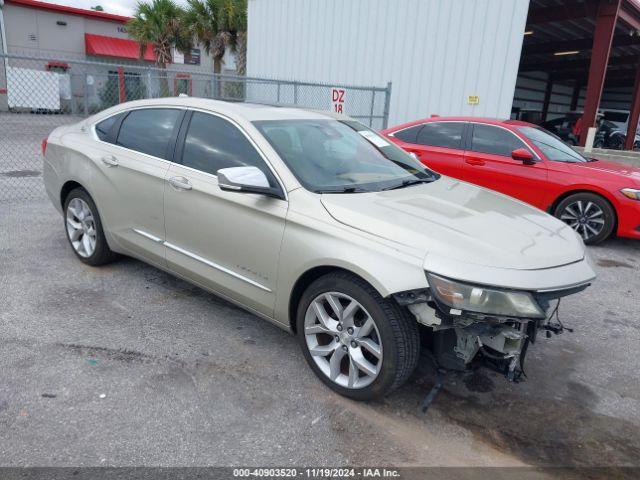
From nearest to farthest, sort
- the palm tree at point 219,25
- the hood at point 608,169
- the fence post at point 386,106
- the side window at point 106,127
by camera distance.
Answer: the side window at point 106,127
the hood at point 608,169
the fence post at point 386,106
the palm tree at point 219,25

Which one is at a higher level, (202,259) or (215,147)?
(215,147)

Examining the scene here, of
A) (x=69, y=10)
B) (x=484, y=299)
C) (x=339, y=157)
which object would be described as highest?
(x=69, y=10)

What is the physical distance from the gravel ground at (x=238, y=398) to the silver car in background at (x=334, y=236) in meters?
0.33

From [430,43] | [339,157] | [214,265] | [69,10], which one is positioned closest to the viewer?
[214,265]

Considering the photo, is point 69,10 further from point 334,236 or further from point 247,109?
point 334,236

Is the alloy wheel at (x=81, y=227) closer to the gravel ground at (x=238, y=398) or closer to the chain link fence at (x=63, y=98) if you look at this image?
the gravel ground at (x=238, y=398)

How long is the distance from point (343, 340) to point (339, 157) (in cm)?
136

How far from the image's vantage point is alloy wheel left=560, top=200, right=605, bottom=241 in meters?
6.49

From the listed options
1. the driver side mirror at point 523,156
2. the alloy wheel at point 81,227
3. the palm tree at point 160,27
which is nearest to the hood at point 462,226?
the alloy wheel at point 81,227

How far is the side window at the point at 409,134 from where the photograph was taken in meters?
7.87

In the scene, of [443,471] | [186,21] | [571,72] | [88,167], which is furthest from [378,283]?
[571,72]

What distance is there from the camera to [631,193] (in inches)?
245

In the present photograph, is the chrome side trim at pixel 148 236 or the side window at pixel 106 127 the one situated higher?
the side window at pixel 106 127

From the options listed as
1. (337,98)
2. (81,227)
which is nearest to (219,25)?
(337,98)
